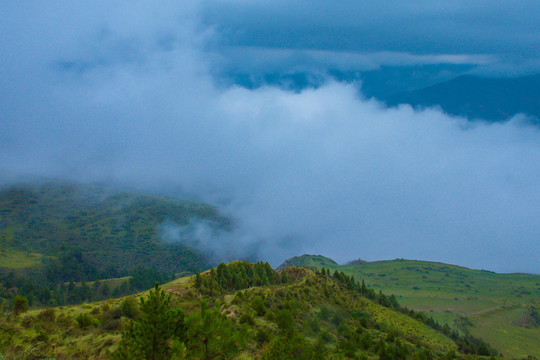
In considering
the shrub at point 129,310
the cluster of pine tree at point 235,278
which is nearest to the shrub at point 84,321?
the shrub at point 129,310

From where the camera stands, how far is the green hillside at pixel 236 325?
766 inches

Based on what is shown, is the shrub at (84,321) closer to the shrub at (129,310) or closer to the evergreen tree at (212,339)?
the shrub at (129,310)

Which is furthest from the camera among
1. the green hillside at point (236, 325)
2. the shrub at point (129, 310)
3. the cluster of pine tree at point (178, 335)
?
the shrub at point (129, 310)

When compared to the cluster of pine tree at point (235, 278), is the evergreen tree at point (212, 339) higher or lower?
lower

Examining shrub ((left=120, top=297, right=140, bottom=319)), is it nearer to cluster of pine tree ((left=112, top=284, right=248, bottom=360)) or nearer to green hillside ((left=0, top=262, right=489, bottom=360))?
green hillside ((left=0, top=262, right=489, bottom=360))

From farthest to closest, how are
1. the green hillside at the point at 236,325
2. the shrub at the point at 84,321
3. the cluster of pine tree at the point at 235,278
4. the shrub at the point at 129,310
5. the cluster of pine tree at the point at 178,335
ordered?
the cluster of pine tree at the point at 235,278 < the shrub at the point at 129,310 < the shrub at the point at 84,321 < the green hillside at the point at 236,325 < the cluster of pine tree at the point at 178,335

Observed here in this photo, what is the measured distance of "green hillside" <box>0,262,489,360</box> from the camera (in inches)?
766

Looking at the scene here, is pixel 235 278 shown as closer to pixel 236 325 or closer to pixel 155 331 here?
pixel 236 325

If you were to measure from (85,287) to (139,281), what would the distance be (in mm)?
26203

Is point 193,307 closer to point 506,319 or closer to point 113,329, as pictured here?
point 113,329

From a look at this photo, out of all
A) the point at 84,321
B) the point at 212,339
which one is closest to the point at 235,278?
the point at 84,321

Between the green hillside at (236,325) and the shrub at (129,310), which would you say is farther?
the shrub at (129,310)

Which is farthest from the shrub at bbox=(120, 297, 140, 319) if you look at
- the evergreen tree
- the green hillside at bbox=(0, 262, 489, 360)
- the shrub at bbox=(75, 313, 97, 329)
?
the evergreen tree

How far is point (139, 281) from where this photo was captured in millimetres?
178250
